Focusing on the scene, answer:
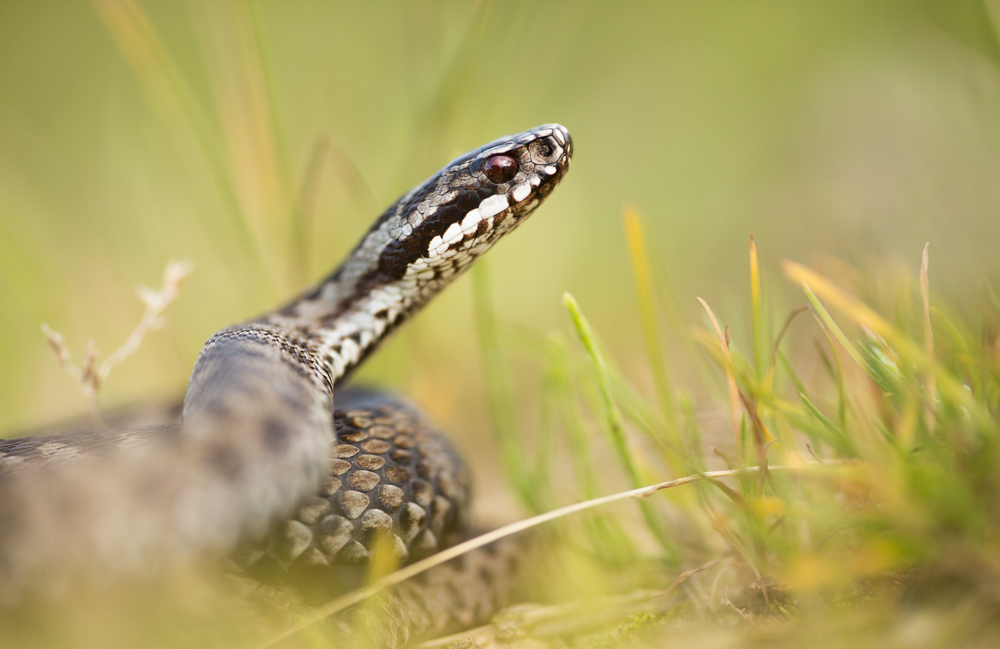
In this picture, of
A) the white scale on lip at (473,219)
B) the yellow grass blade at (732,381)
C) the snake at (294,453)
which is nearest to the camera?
the snake at (294,453)

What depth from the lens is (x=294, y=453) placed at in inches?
72.2

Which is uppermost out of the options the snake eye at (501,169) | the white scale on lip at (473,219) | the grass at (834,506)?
the snake eye at (501,169)

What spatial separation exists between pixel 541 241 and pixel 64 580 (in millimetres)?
6369

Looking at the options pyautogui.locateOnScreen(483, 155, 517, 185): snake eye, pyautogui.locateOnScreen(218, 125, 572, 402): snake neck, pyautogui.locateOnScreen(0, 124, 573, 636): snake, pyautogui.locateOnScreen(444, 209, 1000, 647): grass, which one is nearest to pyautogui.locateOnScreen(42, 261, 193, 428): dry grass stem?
pyautogui.locateOnScreen(0, 124, 573, 636): snake

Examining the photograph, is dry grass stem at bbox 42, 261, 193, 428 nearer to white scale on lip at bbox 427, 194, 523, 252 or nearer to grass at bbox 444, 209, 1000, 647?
white scale on lip at bbox 427, 194, 523, 252

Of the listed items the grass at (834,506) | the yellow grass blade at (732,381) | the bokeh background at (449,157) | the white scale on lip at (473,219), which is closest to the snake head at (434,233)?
the white scale on lip at (473,219)

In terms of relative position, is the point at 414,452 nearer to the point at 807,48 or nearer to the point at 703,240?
the point at 703,240

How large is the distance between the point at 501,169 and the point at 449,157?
1.28m

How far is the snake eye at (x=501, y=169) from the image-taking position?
3.05 metres

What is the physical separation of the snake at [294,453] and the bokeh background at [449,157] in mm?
672

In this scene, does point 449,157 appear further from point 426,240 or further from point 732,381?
point 732,381

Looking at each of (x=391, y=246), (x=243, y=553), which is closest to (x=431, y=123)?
(x=391, y=246)

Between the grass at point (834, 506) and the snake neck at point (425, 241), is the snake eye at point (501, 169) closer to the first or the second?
the snake neck at point (425, 241)

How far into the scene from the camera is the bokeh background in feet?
13.5
